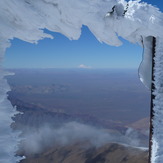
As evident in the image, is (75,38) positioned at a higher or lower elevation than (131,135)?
lower

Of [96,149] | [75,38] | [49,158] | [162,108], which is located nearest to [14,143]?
[75,38]

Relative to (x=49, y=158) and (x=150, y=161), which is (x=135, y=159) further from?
(x=150, y=161)

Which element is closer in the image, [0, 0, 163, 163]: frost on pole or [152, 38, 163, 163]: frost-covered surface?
[0, 0, 163, 163]: frost on pole

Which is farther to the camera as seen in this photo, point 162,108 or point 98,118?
point 98,118

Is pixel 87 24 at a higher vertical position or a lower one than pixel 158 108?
higher

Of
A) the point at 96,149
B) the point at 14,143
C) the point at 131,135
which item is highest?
the point at 131,135

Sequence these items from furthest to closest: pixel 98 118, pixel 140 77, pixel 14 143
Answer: pixel 98 118 < pixel 140 77 < pixel 14 143

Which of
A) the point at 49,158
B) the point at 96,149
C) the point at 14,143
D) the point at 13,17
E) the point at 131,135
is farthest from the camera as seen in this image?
the point at 131,135

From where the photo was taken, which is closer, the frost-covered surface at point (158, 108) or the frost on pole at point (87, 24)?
the frost on pole at point (87, 24)
